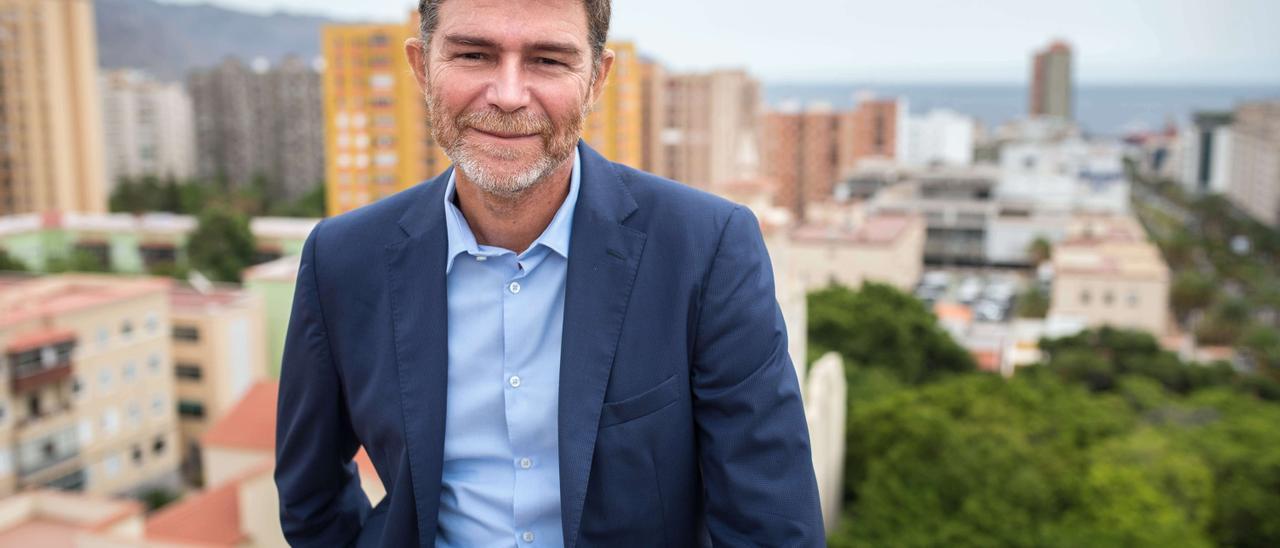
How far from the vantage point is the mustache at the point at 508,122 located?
1271 mm

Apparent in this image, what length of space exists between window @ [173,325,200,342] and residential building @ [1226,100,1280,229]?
43.9 m

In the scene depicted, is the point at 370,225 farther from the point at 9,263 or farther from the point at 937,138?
the point at 937,138

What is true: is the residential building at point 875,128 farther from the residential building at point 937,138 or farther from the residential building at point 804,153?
the residential building at point 937,138

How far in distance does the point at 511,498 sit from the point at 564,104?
1.66 ft

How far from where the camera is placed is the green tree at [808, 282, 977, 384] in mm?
22062

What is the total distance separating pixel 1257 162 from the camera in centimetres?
5216

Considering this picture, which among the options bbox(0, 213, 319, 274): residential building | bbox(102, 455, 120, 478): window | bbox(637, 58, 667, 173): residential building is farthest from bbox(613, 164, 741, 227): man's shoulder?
bbox(637, 58, 667, 173): residential building

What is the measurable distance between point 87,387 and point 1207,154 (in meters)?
69.7


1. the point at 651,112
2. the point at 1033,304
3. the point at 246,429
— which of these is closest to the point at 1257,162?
the point at 1033,304

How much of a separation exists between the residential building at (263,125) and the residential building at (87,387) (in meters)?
Result: 28.9

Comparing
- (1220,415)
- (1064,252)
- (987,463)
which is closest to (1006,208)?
(1064,252)

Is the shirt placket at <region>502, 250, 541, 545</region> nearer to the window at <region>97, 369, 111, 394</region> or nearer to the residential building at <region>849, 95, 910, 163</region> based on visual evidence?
the window at <region>97, 369, 111, 394</region>

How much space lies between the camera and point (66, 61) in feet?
99.7

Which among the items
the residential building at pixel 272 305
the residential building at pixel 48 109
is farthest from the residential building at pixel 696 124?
the residential building at pixel 48 109
